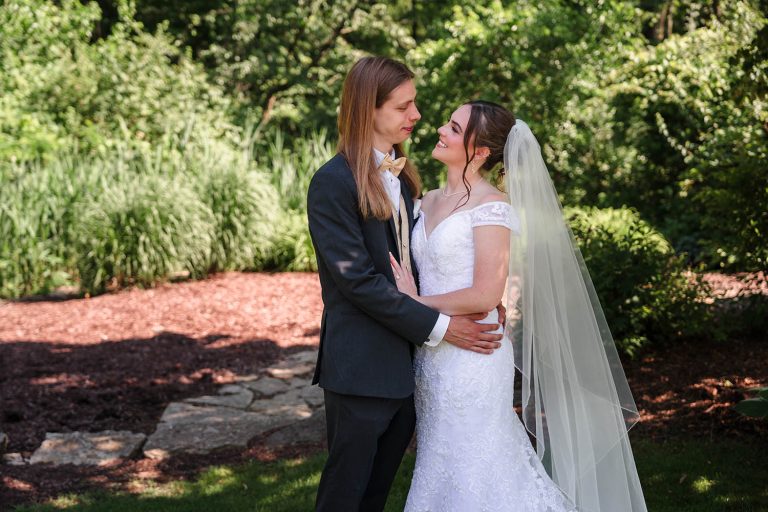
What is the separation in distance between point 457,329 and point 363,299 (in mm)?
385

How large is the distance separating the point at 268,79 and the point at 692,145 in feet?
29.2

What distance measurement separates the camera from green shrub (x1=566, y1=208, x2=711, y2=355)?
581 cm

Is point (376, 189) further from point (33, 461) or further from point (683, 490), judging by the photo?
point (33, 461)

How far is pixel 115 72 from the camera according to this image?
13094 millimetres

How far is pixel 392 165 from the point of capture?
2.92 m

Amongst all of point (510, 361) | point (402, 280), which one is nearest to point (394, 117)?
point (402, 280)

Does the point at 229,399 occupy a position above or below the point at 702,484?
below

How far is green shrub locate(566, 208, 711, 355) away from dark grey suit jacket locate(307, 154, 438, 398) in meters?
3.30

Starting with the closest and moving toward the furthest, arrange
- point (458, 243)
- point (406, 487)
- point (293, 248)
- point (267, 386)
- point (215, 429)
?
point (458, 243) → point (406, 487) → point (215, 429) → point (267, 386) → point (293, 248)

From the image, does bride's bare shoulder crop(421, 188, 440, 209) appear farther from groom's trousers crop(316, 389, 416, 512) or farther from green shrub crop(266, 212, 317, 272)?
green shrub crop(266, 212, 317, 272)

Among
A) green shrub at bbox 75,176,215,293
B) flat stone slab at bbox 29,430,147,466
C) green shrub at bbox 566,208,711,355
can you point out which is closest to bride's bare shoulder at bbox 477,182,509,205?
green shrub at bbox 566,208,711,355

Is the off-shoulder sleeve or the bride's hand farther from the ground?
the off-shoulder sleeve

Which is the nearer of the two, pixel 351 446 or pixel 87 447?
pixel 351 446

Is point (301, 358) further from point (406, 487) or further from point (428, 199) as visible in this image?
point (428, 199)
